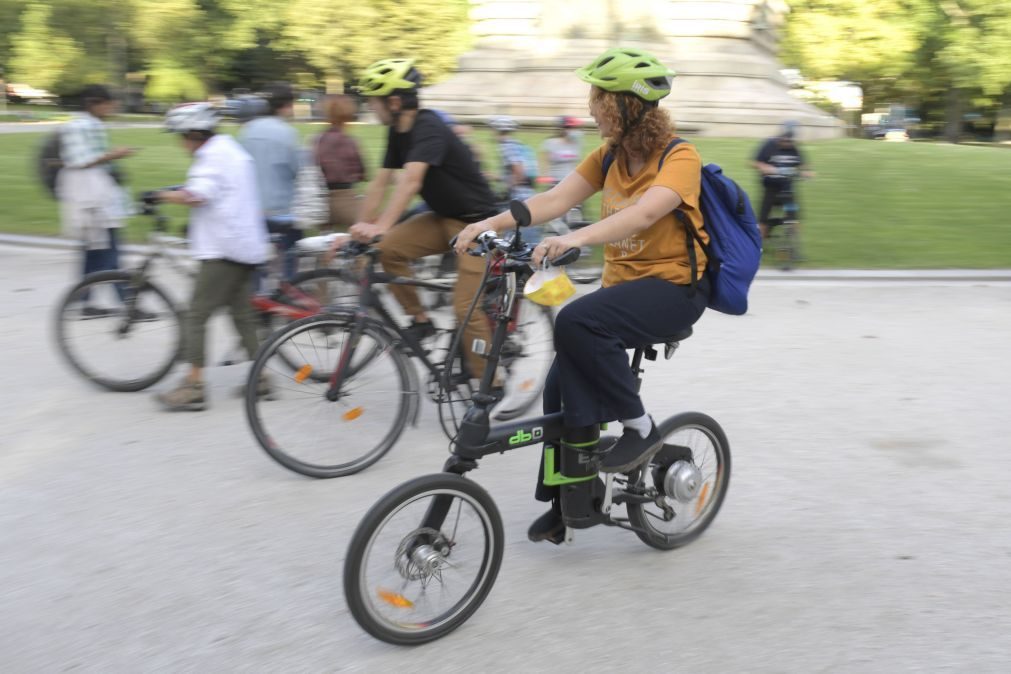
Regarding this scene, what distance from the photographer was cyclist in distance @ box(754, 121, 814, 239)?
11812mm

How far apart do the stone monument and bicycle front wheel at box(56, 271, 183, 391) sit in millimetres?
21284

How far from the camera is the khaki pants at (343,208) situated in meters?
8.25

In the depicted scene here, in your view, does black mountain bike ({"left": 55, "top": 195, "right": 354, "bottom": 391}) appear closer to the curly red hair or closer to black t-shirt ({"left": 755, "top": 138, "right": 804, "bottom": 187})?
the curly red hair

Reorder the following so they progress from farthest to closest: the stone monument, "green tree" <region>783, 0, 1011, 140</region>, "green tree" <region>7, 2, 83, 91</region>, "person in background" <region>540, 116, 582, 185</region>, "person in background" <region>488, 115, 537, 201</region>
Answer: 1. "green tree" <region>7, 2, 83, 91</region>
2. "green tree" <region>783, 0, 1011, 140</region>
3. the stone monument
4. "person in background" <region>540, 116, 582, 185</region>
5. "person in background" <region>488, 115, 537, 201</region>

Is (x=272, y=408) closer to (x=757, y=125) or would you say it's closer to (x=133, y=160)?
(x=133, y=160)

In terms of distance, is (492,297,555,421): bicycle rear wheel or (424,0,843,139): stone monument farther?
(424,0,843,139): stone monument

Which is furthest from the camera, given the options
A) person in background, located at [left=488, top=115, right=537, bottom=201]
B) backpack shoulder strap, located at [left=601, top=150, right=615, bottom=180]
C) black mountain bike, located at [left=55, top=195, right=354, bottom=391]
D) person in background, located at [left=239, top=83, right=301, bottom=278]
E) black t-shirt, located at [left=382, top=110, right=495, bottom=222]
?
person in background, located at [left=488, top=115, right=537, bottom=201]

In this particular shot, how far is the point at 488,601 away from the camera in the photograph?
3891 millimetres

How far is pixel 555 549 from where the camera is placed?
436 cm

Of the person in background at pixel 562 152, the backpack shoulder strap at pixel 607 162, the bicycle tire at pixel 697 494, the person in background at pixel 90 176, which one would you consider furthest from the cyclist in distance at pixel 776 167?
the backpack shoulder strap at pixel 607 162

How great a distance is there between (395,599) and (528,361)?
2.65 meters

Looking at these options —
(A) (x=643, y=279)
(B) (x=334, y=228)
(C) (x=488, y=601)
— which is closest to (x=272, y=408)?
(C) (x=488, y=601)

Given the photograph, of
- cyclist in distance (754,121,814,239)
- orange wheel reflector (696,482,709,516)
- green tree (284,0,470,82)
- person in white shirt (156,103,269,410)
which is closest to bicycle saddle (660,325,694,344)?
orange wheel reflector (696,482,709,516)

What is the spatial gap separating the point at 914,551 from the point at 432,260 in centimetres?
349
